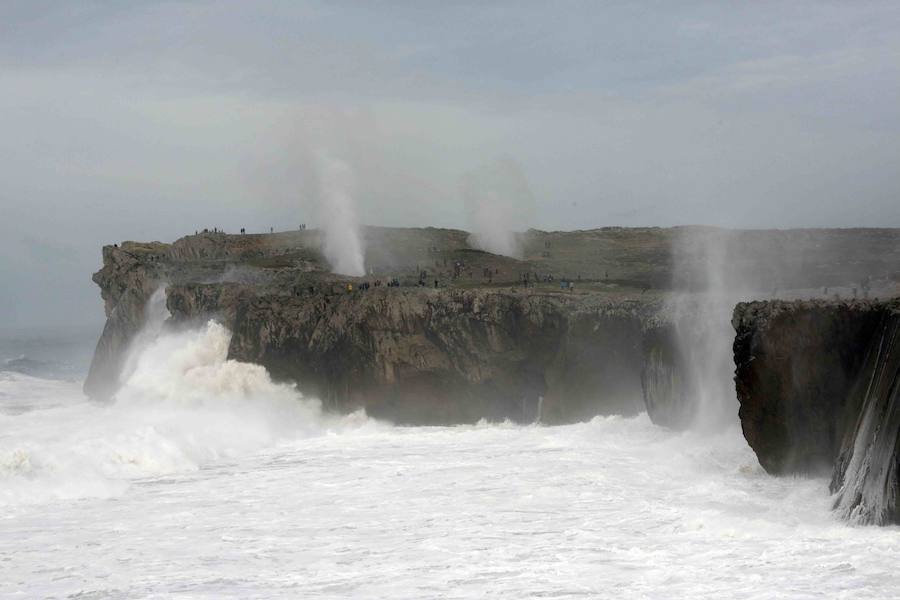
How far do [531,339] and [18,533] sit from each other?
60.0 ft

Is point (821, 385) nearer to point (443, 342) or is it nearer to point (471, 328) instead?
point (471, 328)

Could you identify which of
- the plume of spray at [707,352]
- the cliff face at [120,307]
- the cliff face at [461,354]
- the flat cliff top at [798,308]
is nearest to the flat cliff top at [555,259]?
the cliff face at [120,307]

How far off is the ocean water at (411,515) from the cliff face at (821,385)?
665 mm

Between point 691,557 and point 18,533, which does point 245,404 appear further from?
point 691,557

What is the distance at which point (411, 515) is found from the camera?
902 inches

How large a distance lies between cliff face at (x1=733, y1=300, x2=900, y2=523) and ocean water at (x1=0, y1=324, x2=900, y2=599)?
0.66 meters

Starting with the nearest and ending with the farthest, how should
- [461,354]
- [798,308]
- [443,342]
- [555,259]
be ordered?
1. [798,308]
2. [461,354]
3. [443,342]
4. [555,259]

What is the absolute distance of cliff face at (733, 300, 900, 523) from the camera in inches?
778

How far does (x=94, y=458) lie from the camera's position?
1163 inches

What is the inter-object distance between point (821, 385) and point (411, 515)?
27.5ft

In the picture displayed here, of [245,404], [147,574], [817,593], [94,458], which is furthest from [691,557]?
[245,404]

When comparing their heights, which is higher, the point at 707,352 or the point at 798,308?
the point at 798,308

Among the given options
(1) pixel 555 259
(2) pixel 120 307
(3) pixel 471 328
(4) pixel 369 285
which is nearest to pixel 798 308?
(3) pixel 471 328

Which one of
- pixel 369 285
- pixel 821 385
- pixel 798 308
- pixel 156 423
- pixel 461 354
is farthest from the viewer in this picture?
pixel 369 285
